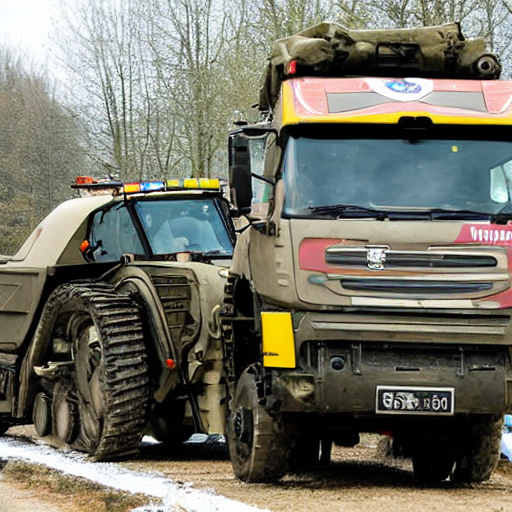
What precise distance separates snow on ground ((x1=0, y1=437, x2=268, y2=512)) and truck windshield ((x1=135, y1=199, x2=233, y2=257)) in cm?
227

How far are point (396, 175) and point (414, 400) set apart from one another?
62.2 inches

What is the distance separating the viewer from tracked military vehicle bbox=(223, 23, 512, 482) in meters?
8.56

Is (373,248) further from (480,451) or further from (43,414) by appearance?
(43,414)

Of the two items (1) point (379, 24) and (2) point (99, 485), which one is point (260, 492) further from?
(1) point (379, 24)

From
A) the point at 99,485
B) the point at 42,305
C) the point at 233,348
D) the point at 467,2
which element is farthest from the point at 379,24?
the point at 99,485

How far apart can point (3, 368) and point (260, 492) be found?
205 inches

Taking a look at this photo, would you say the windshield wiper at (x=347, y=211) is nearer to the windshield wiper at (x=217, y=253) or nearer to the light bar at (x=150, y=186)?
the windshield wiper at (x=217, y=253)

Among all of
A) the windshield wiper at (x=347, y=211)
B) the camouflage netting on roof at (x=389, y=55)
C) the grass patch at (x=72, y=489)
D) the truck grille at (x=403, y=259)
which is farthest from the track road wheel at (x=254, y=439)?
the camouflage netting on roof at (x=389, y=55)

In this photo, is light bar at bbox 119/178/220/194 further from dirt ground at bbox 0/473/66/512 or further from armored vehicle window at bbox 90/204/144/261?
dirt ground at bbox 0/473/66/512

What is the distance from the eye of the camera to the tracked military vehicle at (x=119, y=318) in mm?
10930

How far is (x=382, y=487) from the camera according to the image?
30.0 ft

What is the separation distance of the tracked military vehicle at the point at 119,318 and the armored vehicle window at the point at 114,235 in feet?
0.03

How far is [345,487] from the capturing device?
9.16 m

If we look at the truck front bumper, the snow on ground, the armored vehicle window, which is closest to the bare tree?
the armored vehicle window
